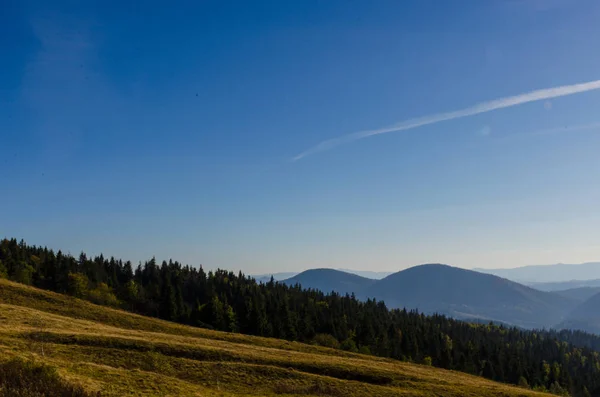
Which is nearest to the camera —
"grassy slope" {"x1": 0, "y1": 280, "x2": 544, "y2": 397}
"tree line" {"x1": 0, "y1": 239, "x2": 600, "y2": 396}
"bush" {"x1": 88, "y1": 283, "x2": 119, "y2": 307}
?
"grassy slope" {"x1": 0, "y1": 280, "x2": 544, "y2": 397}

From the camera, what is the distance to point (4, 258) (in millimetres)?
136875

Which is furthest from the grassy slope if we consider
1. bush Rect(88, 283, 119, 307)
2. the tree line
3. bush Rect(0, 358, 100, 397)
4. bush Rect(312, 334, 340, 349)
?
bush Rect(312, 334, 340, 349)

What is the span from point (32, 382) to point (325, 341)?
345 feet

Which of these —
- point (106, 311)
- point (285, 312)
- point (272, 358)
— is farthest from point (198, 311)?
point (272, 358)

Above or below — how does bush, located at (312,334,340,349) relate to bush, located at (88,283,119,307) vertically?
below

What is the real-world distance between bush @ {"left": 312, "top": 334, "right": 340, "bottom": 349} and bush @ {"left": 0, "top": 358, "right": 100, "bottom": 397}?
329 ft

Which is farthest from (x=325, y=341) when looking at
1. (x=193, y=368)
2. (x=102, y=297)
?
(x=193, y=368)

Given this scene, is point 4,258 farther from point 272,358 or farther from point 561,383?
point 561,383

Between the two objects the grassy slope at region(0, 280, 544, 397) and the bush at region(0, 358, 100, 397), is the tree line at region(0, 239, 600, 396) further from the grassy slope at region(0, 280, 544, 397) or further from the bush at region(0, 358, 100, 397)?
the bush at region(0, 358, 100, 397)

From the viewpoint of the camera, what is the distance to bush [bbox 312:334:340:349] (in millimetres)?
117050

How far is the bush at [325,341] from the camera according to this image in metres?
117

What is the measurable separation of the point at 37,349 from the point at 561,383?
171m

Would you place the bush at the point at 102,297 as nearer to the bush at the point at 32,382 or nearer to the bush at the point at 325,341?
the bush at the point at 325,341

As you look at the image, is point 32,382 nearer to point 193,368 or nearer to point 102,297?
point 193,368
